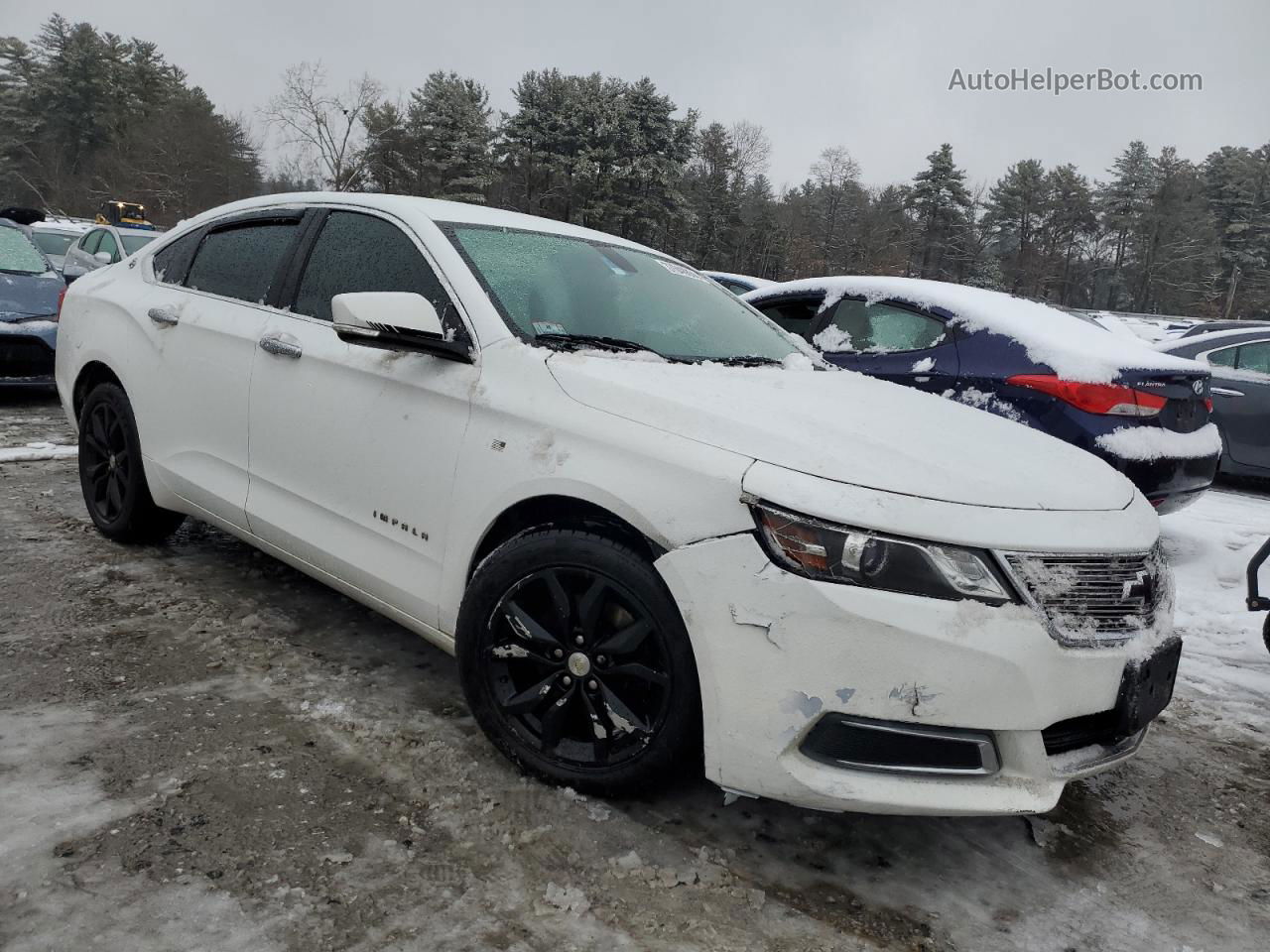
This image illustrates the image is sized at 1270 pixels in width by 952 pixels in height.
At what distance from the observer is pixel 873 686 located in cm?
182

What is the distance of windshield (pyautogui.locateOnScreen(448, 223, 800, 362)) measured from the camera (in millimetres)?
2637

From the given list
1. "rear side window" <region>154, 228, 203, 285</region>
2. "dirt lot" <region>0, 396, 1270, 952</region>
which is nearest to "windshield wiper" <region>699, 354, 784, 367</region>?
"dirt lot" <region>0, 396, 1270, 952</region>

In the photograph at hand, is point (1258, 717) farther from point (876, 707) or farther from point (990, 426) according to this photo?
point (876, 707)

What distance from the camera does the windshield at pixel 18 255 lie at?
7711mm

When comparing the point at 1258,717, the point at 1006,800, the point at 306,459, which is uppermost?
the point at 306,459

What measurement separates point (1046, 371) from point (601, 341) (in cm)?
273

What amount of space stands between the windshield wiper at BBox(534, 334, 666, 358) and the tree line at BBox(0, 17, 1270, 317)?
44.3m

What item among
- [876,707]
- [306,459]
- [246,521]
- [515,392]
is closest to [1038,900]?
[876,707]

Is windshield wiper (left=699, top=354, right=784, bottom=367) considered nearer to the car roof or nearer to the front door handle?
the car roof

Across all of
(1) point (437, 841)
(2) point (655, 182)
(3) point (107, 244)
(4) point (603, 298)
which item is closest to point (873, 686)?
(1) point (437, 841)

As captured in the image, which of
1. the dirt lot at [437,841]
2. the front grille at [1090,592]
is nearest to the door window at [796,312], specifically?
the dirt lot at [437,841]

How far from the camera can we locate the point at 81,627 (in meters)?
3.07

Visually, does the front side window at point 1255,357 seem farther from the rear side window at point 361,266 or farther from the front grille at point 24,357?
the front grille at point 24,357

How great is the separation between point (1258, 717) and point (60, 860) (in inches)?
150
